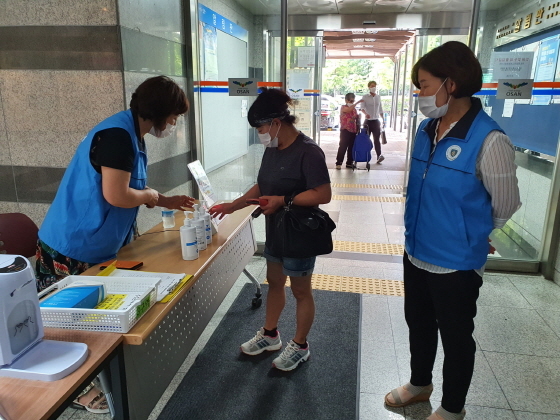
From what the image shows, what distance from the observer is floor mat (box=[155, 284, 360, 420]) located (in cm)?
193

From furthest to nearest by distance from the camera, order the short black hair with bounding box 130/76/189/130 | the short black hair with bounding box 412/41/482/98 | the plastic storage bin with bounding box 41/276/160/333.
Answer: the short black hair with bounding box 130/76/189/130 → the short black hair with bounding box 412/41/482/98 → the plastic storage bin with bounding box 41/276/160/333

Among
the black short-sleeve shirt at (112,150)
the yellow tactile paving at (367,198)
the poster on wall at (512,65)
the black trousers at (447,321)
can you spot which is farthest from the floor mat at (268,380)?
the yellow tactile paving at (367,198)

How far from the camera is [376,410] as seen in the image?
194cm

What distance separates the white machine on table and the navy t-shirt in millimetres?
1071

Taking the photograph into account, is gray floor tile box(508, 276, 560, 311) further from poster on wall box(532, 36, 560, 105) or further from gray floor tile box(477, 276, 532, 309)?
poster on wall box(532, 36, 560, 105)

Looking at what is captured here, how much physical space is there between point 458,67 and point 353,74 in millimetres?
21914

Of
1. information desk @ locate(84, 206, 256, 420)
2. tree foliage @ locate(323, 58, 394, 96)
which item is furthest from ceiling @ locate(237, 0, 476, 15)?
tree foliage @ locate(323, 58, 394, 96)

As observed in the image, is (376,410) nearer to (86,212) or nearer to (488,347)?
(488,347)

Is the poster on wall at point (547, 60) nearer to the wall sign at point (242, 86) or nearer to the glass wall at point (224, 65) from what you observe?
the glass wall at point (224, 65)

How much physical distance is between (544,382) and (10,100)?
349cm

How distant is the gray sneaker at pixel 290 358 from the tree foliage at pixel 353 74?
19.3 metres

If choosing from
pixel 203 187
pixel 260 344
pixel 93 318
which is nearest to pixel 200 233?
pixel 203 187

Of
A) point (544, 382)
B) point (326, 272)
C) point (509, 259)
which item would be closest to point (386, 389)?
point (544, 382)

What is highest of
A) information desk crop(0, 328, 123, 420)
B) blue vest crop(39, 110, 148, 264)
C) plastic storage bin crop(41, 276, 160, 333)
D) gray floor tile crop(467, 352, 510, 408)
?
blue vest crop(39, 110, 148, 264)
